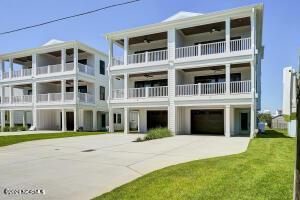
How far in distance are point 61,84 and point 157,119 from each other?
11.7 meters

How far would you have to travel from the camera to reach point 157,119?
25.0 metres

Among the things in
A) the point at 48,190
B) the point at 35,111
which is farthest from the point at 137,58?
the point at 48,190

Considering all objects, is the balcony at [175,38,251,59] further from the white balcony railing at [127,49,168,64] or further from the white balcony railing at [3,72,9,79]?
the white balcony railing at [3,72,9,79]

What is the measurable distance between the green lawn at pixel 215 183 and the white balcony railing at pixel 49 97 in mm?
23360

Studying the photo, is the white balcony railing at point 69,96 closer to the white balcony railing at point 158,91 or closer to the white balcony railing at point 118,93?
the white balcony railing at point 118,93

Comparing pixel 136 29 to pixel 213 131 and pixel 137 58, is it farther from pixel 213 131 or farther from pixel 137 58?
pixel 213 131

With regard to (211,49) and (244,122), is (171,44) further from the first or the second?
(244,122)

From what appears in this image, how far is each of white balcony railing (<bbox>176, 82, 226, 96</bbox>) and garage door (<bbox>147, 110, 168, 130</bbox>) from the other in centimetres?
441

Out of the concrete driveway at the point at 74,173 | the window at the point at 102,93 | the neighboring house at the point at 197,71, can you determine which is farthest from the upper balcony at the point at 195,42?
the concrete driveway at the point at 74,173

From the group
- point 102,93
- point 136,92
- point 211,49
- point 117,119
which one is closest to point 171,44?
point 211,49

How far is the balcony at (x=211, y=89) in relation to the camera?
60.5ft

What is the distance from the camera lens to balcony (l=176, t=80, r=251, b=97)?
1844 centimetres

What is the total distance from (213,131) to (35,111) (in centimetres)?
1957

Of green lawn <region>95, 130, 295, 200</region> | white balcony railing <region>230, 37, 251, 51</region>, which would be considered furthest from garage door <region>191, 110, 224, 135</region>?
green lawn <region>95, 130, 295, 200</region>
